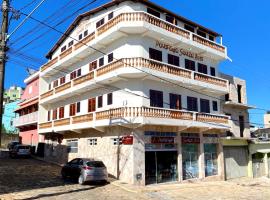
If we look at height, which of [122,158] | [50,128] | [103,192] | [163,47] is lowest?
[103,192]

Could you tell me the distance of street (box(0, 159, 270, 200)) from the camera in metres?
18.4

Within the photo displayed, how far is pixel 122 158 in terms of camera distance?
2414cm

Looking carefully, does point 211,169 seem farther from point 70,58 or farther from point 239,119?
point 70,58

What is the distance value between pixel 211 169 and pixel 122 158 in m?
10.2

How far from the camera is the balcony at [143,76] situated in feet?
78.3

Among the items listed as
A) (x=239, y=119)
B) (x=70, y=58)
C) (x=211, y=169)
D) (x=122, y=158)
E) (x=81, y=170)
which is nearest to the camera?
(x=81, y=170)

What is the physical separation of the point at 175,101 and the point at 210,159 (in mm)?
7097

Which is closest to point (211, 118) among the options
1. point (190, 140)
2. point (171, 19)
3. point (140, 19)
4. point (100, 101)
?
point (190, 140)

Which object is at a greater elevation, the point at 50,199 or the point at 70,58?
the point at 70,58

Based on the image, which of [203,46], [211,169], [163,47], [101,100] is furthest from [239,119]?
[101,100]

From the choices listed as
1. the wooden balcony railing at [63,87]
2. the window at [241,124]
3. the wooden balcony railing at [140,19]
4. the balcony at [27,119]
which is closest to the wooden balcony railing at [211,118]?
the window at [241,124]

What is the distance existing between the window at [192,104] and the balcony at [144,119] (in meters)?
1.48

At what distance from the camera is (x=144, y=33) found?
2555 cm

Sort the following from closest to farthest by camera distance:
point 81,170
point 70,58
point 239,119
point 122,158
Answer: point 81,170, point 122,158, point 70,58, point 239,119
